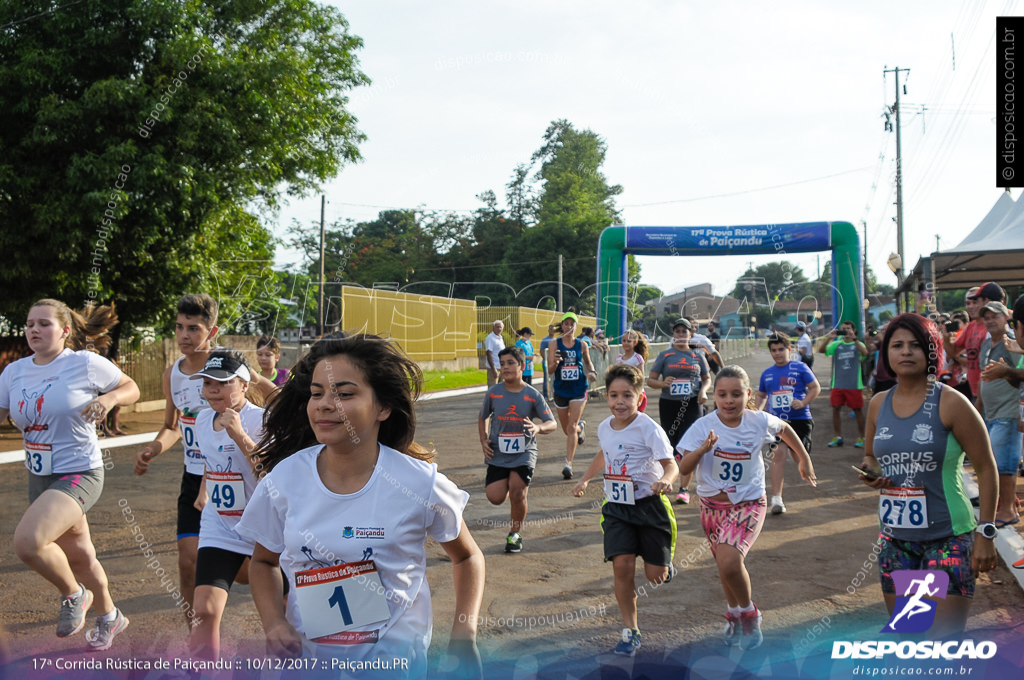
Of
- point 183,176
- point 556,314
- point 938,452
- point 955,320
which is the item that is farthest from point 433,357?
point 938,452

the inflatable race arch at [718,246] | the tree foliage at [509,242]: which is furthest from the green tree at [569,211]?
the inflatable race arch at [718,246]

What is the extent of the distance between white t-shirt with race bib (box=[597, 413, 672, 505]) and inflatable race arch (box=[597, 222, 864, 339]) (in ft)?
45.3

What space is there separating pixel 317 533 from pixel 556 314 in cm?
3905

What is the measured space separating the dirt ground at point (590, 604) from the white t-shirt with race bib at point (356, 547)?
0.27ft

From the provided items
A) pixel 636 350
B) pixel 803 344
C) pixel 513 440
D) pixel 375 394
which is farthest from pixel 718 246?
pixel 375 394

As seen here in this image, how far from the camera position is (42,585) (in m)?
5.68

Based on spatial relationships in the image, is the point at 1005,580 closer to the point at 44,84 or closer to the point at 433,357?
the point at 44,84

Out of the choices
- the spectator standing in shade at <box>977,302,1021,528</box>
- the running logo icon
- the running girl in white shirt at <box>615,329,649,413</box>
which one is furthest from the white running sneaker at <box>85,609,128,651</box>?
the spectator standing in shade at <box>977,302,1021,528</box>

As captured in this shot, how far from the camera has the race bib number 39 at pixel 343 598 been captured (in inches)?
95.7

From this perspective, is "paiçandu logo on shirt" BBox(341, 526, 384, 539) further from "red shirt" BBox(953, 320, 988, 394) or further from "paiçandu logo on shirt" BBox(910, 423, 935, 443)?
"red shirt" BBox(953, 320, 988, 394)

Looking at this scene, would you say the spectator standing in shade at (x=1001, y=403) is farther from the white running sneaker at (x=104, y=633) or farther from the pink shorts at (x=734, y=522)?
the white running sneaker at (x=104, y=633)

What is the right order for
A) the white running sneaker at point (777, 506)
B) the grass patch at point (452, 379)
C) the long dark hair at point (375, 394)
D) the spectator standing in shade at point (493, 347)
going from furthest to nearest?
the grass patch at point (452, 379), the spectator standing in shade at point (493, 347), the white running sneaker at point (777, 506), the long dark hair at point (375, 394)

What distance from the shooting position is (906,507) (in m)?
3.56

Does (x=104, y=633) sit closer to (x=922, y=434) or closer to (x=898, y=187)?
(x=922, y=434)
